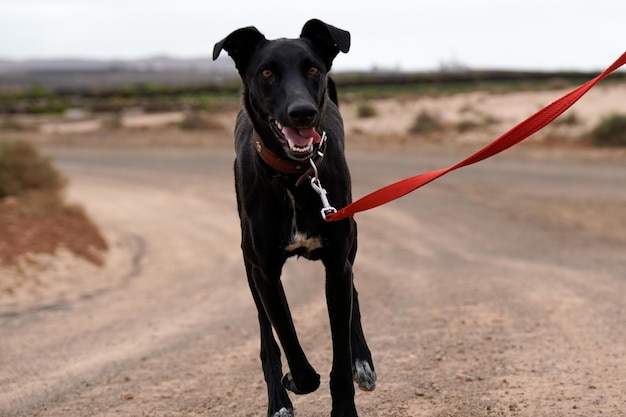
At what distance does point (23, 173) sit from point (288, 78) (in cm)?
1480

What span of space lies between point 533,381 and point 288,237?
242cm

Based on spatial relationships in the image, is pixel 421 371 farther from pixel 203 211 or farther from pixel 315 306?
pixel 203 211

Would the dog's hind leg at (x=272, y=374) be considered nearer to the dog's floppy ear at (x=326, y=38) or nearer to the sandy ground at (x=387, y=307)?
the sandy ground at (x=387, y=307)

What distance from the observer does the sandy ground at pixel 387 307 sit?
→ 6.85m

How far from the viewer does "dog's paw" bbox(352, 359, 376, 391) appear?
593cm

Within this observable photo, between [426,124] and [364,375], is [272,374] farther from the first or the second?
[426,124]

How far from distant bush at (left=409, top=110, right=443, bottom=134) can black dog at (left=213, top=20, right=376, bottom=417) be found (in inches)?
1216

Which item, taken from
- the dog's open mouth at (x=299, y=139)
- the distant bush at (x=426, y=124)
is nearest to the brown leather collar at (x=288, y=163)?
the dog's open mouth at (x=299, y=139)

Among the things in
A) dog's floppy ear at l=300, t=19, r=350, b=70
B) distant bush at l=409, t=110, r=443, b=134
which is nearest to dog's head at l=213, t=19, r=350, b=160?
dog's floppy ear at l=300, t=19, r=350, b=70

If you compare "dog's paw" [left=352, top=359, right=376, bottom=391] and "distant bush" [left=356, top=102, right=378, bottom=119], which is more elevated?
"dog's paw" [left=352, top=359, right=376, bottom=391]

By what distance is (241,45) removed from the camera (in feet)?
17.6

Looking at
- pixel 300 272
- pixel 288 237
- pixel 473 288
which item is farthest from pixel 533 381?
pixel 300 272

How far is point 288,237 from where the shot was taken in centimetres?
535

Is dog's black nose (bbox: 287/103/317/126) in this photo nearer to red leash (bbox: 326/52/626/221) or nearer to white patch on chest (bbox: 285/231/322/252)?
red leash (bbox: 326/52/626/221)
